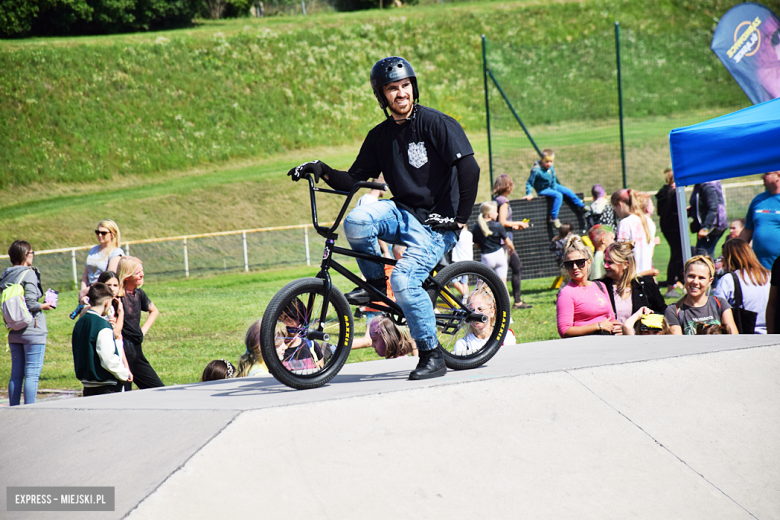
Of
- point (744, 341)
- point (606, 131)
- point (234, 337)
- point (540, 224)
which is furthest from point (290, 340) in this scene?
point (606, 131)

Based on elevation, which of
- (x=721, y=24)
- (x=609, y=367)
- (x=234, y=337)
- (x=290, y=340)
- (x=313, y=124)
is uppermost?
(x=313, y=124)

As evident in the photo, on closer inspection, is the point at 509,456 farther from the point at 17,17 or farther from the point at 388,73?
the point at 17,17

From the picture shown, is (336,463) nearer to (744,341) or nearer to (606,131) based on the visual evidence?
(744,341)

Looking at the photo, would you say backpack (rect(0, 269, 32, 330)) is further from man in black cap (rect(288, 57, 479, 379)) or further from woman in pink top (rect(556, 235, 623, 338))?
woman in pink top (rect(556, 235, 623, 338))

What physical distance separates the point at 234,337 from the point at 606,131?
2599 cm

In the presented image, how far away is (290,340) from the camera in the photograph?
Answer: 13.5 feet

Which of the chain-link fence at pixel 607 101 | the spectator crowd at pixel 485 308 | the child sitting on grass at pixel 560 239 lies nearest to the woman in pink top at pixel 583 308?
the spectator crowd at pixel 485 308

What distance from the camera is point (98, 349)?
5391 mm

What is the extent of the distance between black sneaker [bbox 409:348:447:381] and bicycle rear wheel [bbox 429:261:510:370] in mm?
233

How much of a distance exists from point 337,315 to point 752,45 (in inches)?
264

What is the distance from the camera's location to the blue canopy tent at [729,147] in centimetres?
599

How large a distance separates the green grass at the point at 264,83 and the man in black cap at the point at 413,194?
25.9 metres

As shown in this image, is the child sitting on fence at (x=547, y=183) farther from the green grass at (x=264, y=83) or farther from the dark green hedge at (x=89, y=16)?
the dark green hedge at (x=89, y=16)

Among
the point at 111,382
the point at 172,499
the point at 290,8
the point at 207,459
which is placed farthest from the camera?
the point at 290,8
